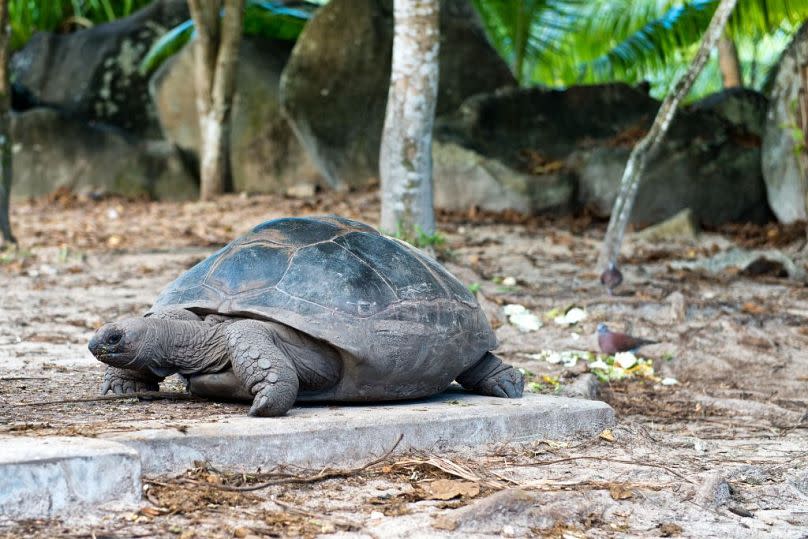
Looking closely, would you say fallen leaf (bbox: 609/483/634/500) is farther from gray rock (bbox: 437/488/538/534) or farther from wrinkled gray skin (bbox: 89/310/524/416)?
wrinkled gray skin (bbox: 89/310/524/416)

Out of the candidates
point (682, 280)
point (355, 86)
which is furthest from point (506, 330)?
point (355, 86)

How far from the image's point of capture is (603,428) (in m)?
4.25

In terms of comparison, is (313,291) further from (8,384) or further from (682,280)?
(682,280)

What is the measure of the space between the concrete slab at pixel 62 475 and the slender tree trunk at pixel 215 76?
9867 millimetres

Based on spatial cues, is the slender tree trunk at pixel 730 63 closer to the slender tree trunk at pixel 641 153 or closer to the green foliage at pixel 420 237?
the slender tree trunk at pixel 641 153

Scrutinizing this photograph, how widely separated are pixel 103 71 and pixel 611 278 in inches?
411

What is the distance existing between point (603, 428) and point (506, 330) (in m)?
2.37

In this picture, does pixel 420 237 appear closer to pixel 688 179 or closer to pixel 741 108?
pixel 688 179

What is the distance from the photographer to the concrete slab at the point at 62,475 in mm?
2703

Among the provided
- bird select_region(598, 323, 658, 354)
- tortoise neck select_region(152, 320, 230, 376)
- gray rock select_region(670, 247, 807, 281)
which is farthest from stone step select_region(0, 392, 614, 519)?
gray rock select_region(670, 247, 807, 281)

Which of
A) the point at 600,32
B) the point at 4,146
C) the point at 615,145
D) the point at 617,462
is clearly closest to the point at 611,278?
the point at 617,462

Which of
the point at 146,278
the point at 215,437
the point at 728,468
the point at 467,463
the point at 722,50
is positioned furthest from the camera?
the point at 722,50

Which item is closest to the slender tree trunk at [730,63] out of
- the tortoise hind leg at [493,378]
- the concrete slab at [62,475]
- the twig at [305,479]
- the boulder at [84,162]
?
the boulder at [84,162]

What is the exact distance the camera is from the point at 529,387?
5305 millimetres
